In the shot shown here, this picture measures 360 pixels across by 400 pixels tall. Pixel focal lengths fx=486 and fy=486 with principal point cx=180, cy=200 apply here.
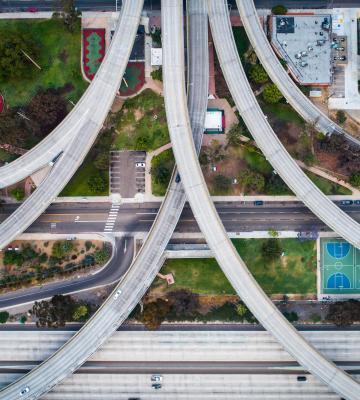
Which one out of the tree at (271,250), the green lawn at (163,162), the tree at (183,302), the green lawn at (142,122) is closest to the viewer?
the tree at (183,302)

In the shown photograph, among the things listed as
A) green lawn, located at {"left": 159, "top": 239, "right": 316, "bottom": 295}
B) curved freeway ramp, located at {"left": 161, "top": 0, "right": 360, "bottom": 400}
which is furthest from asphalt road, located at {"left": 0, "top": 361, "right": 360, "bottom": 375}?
green lawn, located at {"left": 159, "top": 239, "right": 316, "bottom": 295}

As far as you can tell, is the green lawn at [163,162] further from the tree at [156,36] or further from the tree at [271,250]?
the tree at [271,250]

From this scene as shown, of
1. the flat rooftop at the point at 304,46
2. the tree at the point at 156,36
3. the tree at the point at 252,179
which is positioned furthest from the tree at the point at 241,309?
the tree at the point at 156,36

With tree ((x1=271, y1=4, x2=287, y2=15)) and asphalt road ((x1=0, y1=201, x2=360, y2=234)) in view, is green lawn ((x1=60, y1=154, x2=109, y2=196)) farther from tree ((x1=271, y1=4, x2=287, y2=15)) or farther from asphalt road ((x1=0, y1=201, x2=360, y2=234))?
tree ((x1=271, y1=4, x2=287, y2=15))

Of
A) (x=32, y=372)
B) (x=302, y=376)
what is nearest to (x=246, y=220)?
(x=302, y=376)

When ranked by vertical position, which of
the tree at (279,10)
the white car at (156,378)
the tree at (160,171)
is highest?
the tree at (279,10)

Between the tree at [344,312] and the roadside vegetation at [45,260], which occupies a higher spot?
the roadside vegetation at [45,260]

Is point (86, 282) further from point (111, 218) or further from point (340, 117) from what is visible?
point (340, 117)

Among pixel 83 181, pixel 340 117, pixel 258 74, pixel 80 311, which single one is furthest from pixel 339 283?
pixel 83 181
